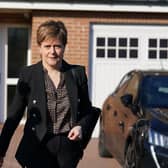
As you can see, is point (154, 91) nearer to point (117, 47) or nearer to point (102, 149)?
point (102, 149)

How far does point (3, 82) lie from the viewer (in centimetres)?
1409

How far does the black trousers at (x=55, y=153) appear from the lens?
13.1 feet

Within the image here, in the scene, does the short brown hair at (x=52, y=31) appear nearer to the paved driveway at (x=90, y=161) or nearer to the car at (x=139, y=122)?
the car at (x=139, y=122)

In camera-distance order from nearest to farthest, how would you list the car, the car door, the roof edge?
the car < the car door < the roof edge

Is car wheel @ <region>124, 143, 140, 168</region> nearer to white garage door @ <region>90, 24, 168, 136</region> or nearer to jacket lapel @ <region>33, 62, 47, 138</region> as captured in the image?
jacket lapel @ <region>33, 62, 47, 138</region>

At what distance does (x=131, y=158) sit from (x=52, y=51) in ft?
11.4

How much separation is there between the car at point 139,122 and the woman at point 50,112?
2430mm

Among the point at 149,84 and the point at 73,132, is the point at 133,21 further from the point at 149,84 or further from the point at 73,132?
the point at 73,132

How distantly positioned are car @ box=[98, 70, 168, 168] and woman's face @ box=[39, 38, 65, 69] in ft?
8.52

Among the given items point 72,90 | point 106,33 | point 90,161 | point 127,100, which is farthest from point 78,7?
point 72,90

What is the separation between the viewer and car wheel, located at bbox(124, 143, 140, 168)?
6777 mm

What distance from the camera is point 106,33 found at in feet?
42.6

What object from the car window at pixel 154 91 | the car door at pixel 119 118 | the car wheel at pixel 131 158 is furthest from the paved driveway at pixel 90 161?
the car wheel at pixel 131 158

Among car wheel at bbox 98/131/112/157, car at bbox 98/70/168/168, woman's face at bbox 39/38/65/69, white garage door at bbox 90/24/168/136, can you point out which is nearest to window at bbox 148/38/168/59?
white garage door at bbox 90/24/168/136
